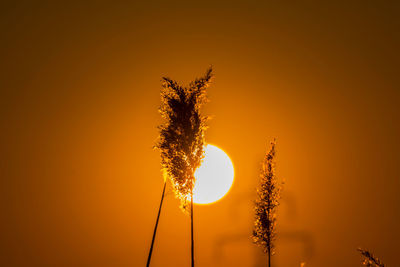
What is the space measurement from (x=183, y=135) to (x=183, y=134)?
0.07ft

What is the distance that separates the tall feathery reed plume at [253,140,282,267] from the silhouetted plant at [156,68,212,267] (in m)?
1.66

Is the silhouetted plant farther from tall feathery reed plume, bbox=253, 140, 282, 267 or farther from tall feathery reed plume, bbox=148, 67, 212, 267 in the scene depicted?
tall feathery reed plume, bbox=253, 140, 282, 267

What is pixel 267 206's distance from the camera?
6387 millimetres

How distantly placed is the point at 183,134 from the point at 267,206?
2.47 metres

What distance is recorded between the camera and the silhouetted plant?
19.1ft

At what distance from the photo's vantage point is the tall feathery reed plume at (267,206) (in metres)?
6.23

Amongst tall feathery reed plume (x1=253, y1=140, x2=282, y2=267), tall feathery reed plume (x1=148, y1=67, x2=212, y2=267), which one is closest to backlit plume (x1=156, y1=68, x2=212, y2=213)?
tall feathery reed plume (x1=148, y1=67, x2=212, y2=267)

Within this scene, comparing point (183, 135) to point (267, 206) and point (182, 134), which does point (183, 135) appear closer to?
point (182, 134)

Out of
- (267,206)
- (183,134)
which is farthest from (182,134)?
(267,206)

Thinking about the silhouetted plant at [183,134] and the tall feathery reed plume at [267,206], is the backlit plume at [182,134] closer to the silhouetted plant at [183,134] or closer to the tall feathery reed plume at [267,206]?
the silhouetted plant at [183,134]

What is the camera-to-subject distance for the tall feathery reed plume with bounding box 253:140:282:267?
6.23 m

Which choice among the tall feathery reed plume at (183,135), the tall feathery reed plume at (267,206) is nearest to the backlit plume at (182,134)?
the tall feathery reed plume at (183,135)

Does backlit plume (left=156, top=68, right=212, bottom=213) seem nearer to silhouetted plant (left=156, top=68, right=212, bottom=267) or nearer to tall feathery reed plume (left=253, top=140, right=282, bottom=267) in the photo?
silhouetted plant (left=156, top=68, right=212, bottom=267)

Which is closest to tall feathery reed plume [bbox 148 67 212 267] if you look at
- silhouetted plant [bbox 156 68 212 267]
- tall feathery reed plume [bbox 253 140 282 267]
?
silhouetted plant [bbox 156 68 212 267]
